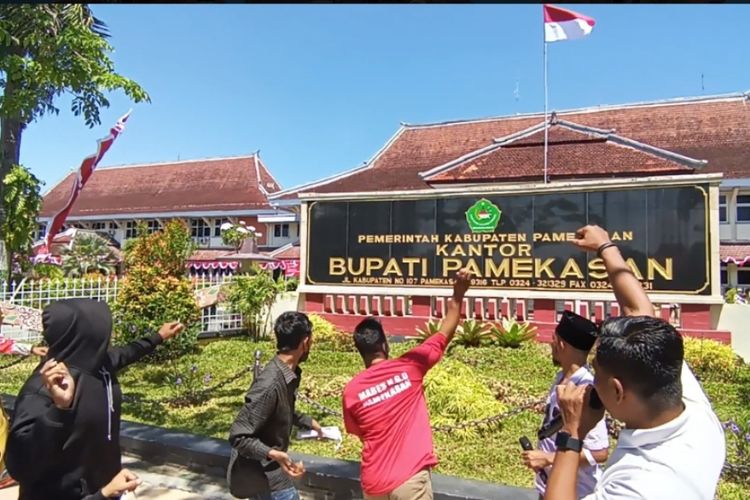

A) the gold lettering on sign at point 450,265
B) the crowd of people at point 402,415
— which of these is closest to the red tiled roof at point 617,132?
the gold lettering on sign at point 450,265

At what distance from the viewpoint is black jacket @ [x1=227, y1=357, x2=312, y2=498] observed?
8.79 feet

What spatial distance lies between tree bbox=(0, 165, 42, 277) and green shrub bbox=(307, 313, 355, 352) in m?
7.05

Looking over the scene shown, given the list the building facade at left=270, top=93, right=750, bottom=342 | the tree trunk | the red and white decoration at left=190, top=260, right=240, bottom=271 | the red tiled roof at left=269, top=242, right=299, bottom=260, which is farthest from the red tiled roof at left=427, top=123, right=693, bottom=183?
the red and white decoration at left=190, top=260, right=240, bottom=271

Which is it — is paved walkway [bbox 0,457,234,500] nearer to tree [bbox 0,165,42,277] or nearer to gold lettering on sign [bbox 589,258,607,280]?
gold lettering on sign [bbox 589,258,607,280]

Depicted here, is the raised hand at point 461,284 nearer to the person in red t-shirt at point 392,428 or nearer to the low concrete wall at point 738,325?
the person in red t-shirt at point 392,428

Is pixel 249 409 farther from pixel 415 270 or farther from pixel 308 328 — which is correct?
pixel 415 270

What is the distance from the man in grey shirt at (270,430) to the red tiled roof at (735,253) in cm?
2088

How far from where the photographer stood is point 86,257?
80.1 feet

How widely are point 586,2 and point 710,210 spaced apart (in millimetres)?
8811

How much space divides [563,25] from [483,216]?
6.83 metres

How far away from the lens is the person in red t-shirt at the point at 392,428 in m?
2.57

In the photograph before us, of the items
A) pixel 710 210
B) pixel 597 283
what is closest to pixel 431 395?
pixel 597 283

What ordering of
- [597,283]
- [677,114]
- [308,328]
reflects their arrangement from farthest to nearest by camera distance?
[677,114], [597,283], [308,328]

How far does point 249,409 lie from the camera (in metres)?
2.73
